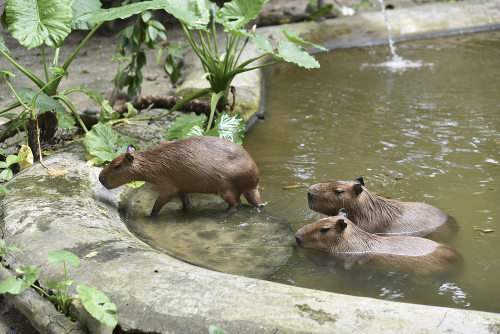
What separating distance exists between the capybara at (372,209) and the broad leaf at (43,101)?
2.28 meters

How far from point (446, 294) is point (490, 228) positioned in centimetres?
102

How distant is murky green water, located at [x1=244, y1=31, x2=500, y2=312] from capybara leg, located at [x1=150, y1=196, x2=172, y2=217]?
0.83 meters

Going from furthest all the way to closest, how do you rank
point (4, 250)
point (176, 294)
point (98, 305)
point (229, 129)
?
point (229, 129)
point (4, 250)
point (176, 294)
point (98, 305)

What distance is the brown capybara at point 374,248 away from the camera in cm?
379

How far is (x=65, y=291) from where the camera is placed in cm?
304

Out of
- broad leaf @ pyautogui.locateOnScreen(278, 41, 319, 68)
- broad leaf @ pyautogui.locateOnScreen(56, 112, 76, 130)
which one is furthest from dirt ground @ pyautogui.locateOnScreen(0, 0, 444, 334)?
broad leaf @ pyautogui.locateOnScreen(278, 41, 319, 68)

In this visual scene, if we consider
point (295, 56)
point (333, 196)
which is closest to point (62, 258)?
point (333, 196)

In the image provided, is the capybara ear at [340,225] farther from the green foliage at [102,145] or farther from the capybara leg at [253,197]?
the green foliage at [102,145]

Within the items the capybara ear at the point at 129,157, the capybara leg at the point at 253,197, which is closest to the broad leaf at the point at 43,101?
the capybara ear at the point at 129,157

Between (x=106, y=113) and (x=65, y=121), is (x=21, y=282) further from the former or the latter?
(x=106, y=113)

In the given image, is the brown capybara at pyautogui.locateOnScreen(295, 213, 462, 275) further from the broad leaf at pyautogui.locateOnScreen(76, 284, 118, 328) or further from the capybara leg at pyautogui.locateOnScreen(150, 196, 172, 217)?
the broad leaf at pyautogui.locateOnScreen(76, 284, 118, 328)

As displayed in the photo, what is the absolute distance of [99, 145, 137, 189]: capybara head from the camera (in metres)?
4.66

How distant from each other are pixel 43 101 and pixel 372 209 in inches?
112

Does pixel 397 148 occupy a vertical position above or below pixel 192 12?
below
